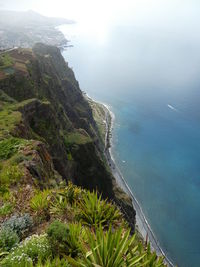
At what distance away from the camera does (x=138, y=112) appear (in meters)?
148

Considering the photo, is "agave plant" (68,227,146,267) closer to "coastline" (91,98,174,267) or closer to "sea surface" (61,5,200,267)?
"coastline" (91,98,174,267)

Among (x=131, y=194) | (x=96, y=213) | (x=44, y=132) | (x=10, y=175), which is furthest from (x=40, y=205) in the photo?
(x=131, y=194)

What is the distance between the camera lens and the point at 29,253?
8781 millimetres

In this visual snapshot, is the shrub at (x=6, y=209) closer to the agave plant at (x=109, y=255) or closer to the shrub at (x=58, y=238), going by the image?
the shrub at (x=58, y=238)

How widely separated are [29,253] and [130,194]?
73166 mm

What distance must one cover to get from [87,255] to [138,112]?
471ft

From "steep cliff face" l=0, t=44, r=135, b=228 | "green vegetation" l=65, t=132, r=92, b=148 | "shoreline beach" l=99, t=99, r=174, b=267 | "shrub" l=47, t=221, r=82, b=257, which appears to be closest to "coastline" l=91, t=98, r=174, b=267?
"shoreline beach" l=99, t=99, r=174, b=267

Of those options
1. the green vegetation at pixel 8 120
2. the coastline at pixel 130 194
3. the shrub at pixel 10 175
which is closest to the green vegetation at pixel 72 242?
the shrub at pixel 10 175

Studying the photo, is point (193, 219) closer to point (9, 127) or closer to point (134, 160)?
point (134, 160)

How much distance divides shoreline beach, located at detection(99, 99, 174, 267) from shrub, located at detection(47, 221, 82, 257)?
25.2 meters

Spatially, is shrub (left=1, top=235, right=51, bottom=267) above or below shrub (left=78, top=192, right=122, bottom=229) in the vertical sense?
above

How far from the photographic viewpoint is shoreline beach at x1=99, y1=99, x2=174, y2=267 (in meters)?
60.4

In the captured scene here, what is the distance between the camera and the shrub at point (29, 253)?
312 inches

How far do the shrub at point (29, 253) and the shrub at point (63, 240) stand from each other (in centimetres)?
30
